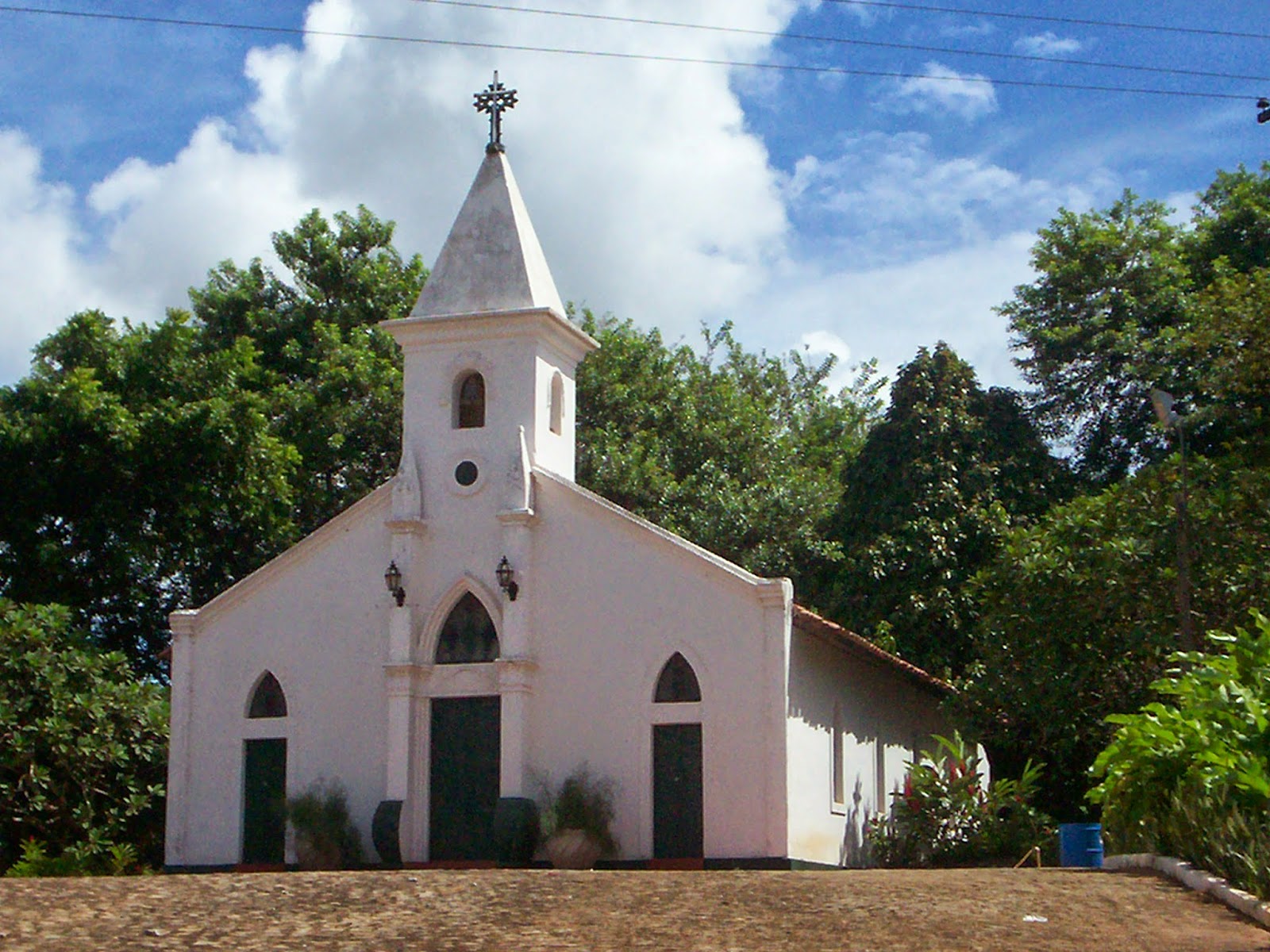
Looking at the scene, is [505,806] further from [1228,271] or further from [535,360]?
[1228,271]

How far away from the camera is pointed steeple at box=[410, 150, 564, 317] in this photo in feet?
83.0

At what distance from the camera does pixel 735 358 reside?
48938 millimetres

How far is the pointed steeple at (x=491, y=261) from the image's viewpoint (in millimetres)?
25297

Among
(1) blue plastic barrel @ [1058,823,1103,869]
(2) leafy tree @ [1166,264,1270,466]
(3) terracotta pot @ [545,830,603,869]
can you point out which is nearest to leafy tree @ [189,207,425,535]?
(3) terracotta pot @ [545,830,603,869]

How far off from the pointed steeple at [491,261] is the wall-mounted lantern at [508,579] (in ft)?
12.6

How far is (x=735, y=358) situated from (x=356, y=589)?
25434 mm

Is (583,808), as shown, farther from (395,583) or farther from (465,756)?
(395,583)

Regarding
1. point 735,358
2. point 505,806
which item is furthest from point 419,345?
point 735,358

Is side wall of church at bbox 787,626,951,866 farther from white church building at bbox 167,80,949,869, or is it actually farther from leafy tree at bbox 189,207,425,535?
leafy tree at bbox 189,207,425,535

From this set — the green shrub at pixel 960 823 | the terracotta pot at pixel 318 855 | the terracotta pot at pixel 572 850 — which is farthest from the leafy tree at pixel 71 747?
the green shrub at pixel 960 823

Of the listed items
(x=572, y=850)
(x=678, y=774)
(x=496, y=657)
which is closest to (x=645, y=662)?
(x=678, y=774)

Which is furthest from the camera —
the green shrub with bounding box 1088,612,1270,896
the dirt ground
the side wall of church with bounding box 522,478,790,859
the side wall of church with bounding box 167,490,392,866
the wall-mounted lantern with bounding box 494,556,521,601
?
the side wall of church with bounding box 167,490,392,866

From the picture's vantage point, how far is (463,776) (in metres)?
24.0

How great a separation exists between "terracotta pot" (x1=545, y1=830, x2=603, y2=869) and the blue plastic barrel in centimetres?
635
